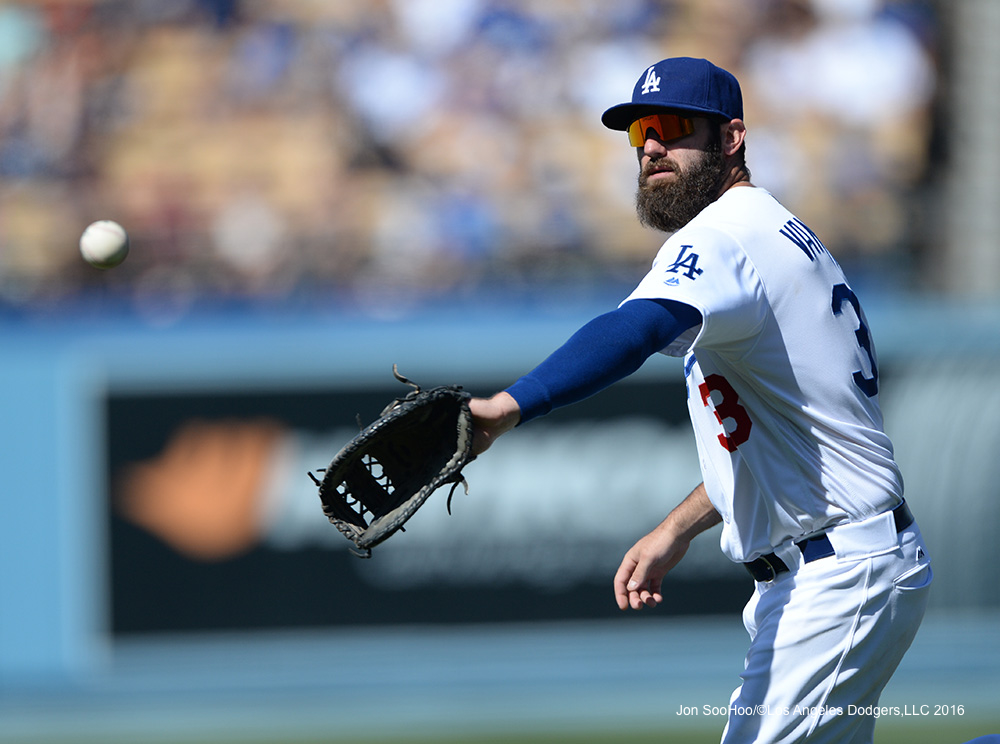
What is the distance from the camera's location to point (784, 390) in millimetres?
2916

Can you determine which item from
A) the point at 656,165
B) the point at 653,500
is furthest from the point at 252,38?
the point at 656,165

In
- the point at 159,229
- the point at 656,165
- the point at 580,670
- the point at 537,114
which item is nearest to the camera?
the point at 656,165

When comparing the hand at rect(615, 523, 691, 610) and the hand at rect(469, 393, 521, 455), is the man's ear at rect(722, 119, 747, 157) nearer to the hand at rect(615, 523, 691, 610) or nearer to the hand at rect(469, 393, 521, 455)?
the hand at rect(615, 523, 691, 610)

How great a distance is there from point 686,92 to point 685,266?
66 cm

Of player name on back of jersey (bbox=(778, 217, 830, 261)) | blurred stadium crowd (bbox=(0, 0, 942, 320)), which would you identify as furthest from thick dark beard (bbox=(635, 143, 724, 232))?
blurred stadium crowd (bbox=(0, 0, 942, 320))

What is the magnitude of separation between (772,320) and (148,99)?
8.00 m

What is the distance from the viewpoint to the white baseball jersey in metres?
2.84

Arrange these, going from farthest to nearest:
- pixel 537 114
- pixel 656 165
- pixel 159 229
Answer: pixel 537 114
pixel 159 229
pixel 656 165

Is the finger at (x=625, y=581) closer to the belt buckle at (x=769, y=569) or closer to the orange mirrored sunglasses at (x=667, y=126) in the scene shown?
the belt buckle at (x=769, y=569)

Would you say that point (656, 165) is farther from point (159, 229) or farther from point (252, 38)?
point (252, 38)

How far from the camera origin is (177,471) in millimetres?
8023

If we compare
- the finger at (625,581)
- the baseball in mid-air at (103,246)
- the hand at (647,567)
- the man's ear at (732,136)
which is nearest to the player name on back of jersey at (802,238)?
the man's ear at (732,136)

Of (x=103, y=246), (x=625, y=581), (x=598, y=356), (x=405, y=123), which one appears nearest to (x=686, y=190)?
(x=598, y=356)

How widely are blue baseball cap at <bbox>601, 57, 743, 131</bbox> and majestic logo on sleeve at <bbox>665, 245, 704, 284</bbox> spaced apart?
0.56m
